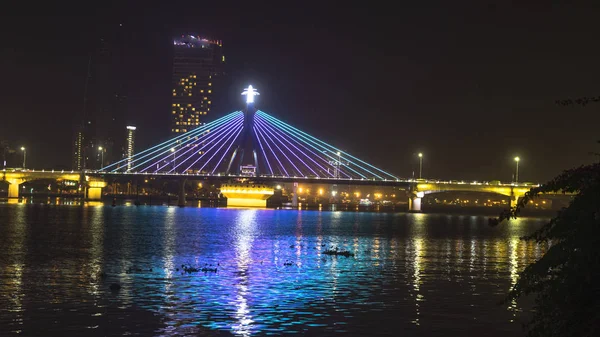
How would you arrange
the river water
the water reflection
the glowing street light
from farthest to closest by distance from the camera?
the glowing street light < the river water < the water reflection

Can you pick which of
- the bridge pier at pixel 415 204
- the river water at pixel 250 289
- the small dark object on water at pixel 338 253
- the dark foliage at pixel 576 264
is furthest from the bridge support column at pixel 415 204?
the dark foliage at pixel 576 264

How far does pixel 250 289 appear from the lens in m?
33.5

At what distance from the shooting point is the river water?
25.4 metres

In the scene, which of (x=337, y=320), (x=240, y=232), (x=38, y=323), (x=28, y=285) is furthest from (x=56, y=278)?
A: (x=240, y=232)

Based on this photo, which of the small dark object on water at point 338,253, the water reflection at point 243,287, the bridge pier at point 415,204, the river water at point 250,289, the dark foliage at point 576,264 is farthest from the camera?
the bridge pier at point 415,204

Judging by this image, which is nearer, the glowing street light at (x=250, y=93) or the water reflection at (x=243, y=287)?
the water reflection at (x=243, y=287)

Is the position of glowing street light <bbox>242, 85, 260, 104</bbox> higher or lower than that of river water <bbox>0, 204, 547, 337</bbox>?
higher

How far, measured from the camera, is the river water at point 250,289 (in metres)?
25.4

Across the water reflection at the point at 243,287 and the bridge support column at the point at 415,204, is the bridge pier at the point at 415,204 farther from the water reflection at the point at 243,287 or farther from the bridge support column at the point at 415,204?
the water reflection at the point at 243,287

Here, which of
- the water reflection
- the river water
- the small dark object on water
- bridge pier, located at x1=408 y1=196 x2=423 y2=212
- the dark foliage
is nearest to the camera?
the dark foliage

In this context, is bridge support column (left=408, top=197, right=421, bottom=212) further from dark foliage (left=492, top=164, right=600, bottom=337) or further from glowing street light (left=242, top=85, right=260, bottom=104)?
dark foliage (left=492, top=164, right=600, bottom=337)

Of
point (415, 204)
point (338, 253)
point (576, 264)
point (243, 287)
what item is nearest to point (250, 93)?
point (415, 204)

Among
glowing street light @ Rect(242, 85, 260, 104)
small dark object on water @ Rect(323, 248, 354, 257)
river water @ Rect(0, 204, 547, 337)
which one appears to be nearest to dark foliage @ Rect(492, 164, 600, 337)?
river water @ Rect(0, 204, 547, 337)

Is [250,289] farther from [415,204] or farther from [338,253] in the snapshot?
[415,204]
